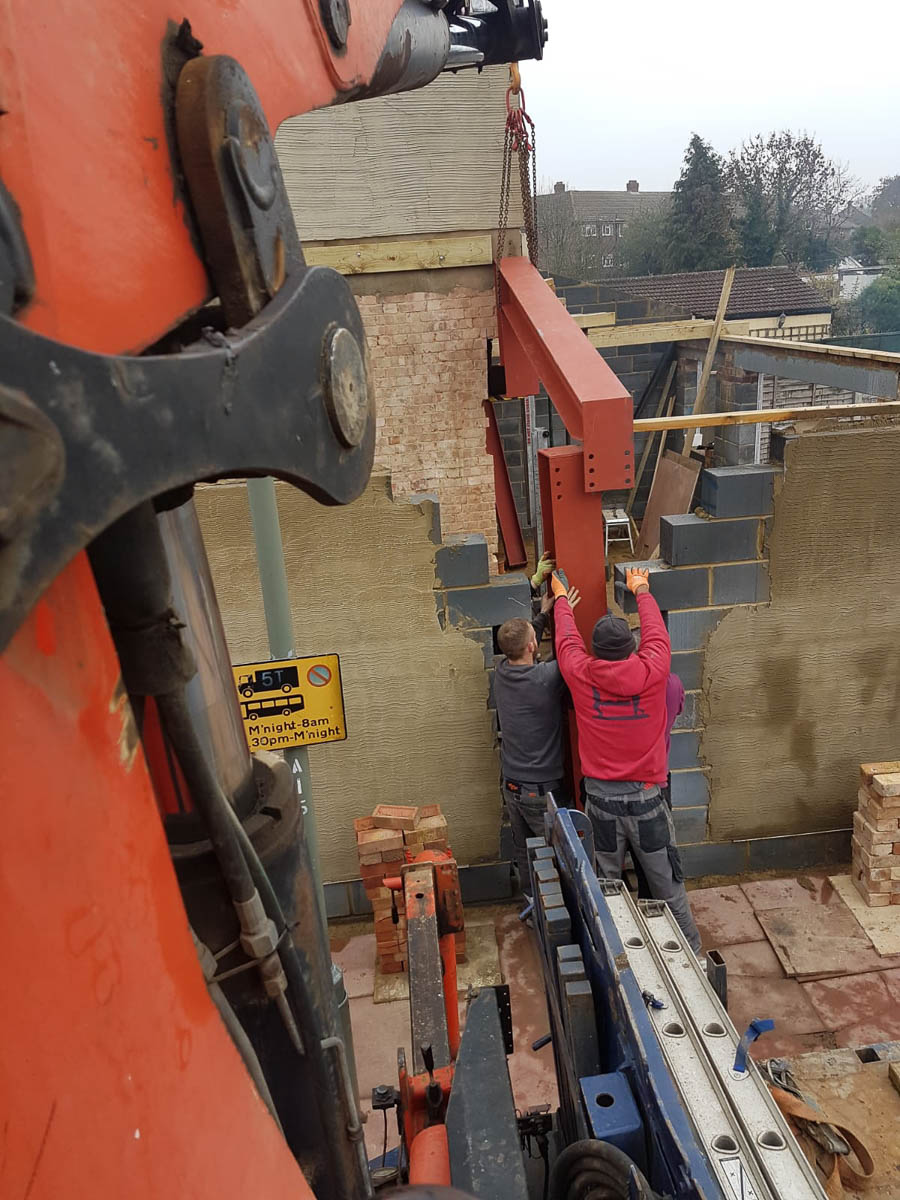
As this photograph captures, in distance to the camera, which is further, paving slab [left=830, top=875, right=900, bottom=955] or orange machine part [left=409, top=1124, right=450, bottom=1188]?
paving slab [left=830, top=875, right=900, bottom=955]

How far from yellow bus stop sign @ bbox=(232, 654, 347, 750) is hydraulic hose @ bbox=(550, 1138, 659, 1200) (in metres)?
1.32

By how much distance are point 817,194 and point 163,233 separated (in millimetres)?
44351

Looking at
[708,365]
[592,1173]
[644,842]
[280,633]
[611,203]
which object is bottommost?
[644,842]

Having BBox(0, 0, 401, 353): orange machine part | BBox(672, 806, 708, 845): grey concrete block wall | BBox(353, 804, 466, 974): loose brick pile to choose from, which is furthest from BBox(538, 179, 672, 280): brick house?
BBox(0, 0, 401, 353): orange machine part

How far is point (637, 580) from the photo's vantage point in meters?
4.63

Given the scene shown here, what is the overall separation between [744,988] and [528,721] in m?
1.87

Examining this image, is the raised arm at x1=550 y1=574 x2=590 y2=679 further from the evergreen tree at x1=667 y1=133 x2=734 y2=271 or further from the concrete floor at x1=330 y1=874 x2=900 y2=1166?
the evergreen tree at x1=667 y1=133 x2=734 y2=271

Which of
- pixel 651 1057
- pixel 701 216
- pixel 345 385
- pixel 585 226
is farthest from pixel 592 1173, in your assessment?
pixel 585 226

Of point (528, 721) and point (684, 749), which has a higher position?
point (528, 721)

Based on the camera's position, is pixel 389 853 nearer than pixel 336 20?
No

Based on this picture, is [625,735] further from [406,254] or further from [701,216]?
[701,216]

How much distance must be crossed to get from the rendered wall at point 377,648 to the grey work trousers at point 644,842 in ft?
3.23

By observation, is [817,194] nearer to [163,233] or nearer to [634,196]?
[634,196]

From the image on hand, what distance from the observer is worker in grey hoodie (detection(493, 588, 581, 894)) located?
4672 millimetres
